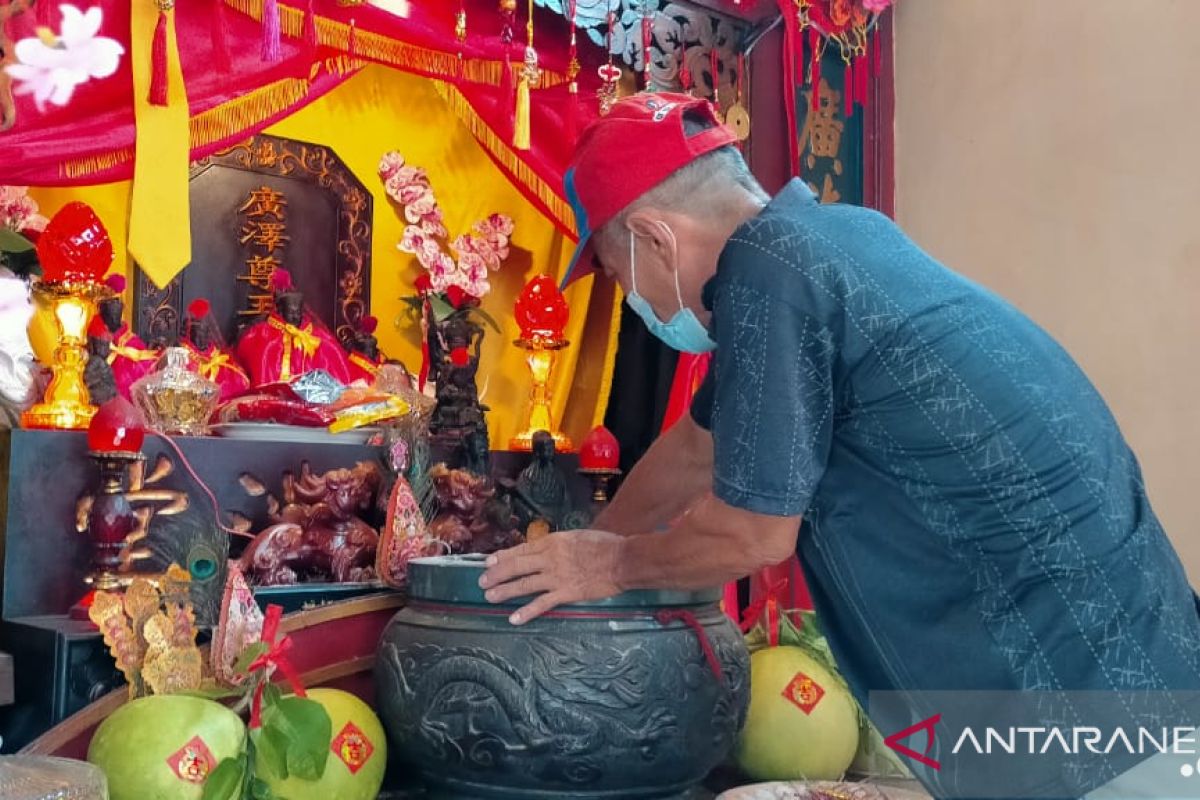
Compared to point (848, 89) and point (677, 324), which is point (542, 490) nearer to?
point (677, 324)

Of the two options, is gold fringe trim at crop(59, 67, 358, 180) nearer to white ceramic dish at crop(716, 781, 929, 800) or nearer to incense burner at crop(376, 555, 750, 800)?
incense burner at crop(376, 555, 750, 800)

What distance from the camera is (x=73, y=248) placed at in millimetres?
1982

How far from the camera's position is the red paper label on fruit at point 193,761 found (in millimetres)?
1254

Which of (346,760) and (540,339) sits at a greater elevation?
(540,339)

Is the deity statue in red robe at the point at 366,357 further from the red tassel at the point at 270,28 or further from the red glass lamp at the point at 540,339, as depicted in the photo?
the red tassel at the point at 270,28

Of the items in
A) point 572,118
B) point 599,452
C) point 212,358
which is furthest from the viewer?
point 572,118

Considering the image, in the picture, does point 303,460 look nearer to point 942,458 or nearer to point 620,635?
point 620,635

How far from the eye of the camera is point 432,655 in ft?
4.50

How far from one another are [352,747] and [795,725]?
24.0 inches

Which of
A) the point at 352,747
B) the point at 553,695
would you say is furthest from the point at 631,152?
the point at 352,747

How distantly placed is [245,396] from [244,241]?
760 mm

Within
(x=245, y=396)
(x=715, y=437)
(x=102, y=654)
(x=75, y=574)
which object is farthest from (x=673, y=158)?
(x=245, y=396)

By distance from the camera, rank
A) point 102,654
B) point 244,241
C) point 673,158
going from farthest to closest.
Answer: point 244,241, point 102,654, point 673,158

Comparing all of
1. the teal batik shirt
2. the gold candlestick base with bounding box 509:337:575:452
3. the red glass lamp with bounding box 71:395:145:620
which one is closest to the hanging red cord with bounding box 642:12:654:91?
the gold candlestick base with bounding box 509:337:575:452
